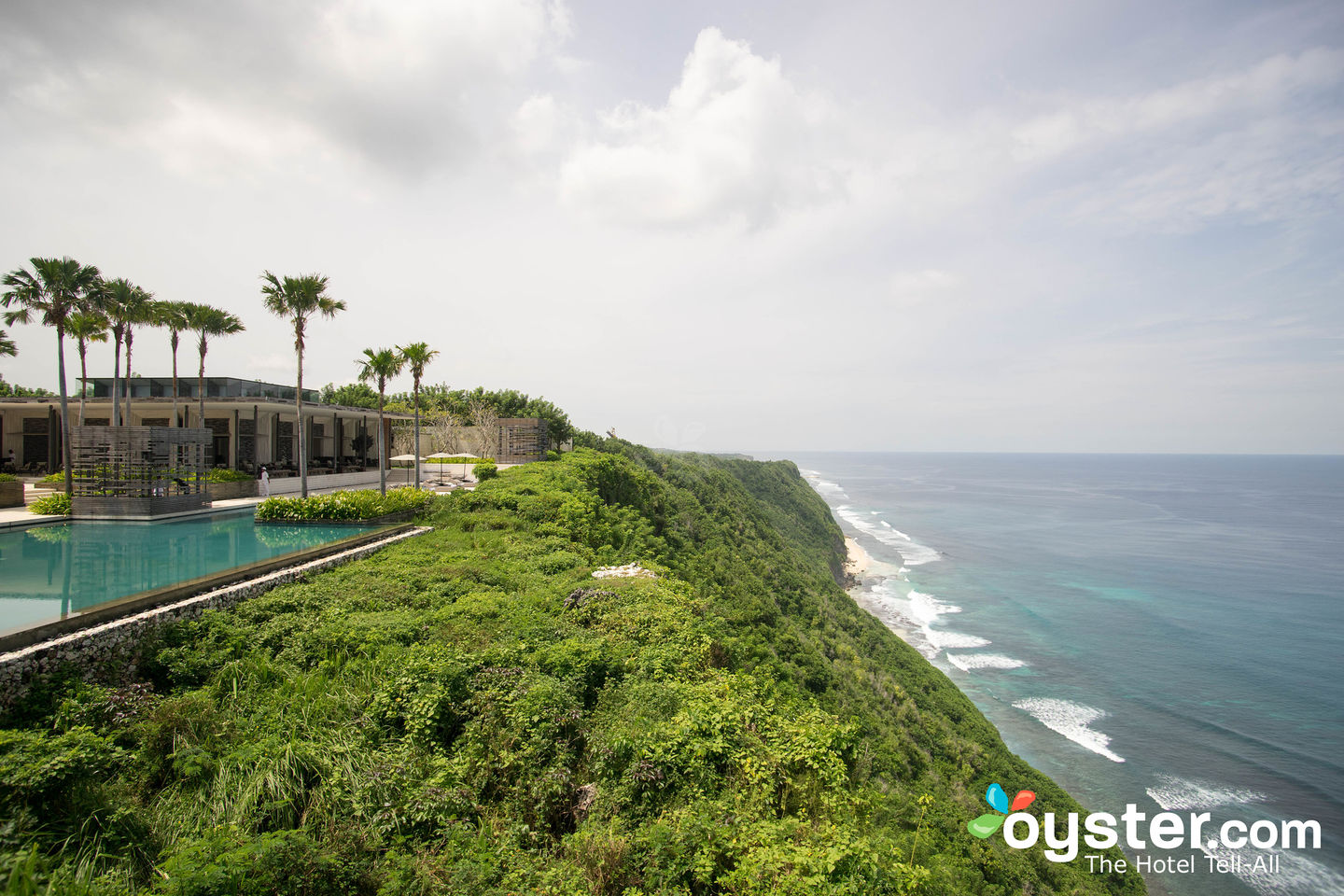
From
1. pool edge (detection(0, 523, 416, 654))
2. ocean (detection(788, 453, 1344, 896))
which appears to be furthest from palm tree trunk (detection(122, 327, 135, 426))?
ocean (detection(788, 453, 1344, 896))

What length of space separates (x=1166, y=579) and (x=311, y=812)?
2878 inches

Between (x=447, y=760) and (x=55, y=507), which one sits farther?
(x=55, y=507)

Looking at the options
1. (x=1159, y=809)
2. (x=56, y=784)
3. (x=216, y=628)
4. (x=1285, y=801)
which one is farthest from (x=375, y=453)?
(x=1285, y=801)

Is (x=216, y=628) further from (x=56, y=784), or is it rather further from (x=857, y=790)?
(x=857, y=790)

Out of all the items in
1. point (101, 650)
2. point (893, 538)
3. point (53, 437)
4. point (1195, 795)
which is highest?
point (53, 437)

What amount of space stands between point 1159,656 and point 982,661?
12.3 metres

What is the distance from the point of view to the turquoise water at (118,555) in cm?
837

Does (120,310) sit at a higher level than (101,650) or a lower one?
higher

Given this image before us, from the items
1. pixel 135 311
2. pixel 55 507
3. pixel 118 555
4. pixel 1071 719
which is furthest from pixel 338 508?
pixel 1071 719

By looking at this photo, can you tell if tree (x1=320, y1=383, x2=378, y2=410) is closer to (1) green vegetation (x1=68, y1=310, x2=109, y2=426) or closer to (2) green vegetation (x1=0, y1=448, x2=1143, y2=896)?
(1) green vegetation (x1=68, y1=310, x2=109, y2=426)

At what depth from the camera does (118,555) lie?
41.1ft

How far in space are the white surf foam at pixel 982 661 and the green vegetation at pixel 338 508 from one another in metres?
31.3

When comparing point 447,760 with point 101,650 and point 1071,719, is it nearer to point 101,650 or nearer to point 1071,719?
point 101,650

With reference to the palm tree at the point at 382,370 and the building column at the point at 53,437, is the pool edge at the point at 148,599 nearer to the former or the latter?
the palm tree at the point at 382,370
